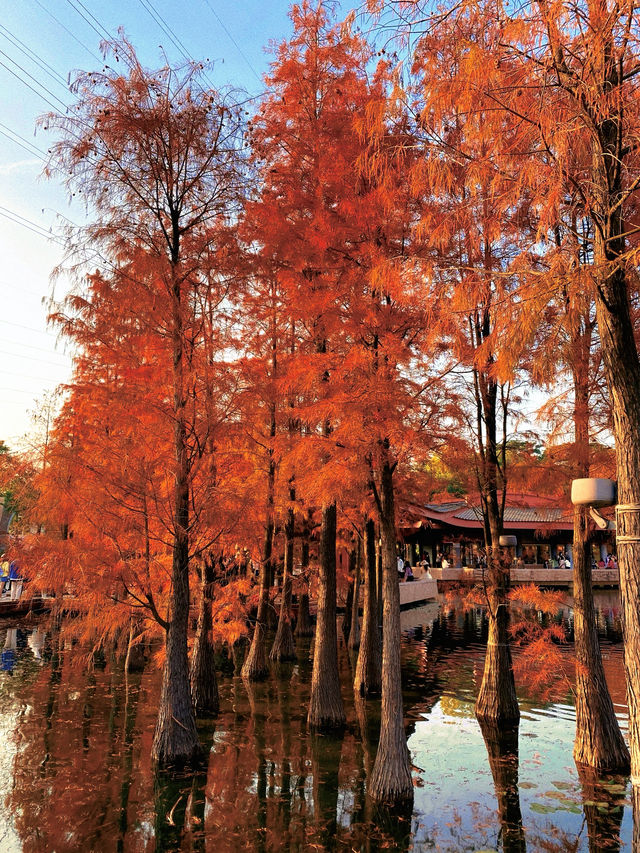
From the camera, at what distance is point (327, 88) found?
43.2ft

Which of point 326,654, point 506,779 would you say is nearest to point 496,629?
point 506,779

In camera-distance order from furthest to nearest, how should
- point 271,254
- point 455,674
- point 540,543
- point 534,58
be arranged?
point 540,543, point 455,674, point 271,254, point 534,58

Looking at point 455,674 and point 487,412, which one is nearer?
point 487,412

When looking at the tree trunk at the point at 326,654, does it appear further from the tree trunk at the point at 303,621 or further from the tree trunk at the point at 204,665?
the tree trunk at the point at 303,621

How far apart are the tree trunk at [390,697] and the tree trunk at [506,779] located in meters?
1.43

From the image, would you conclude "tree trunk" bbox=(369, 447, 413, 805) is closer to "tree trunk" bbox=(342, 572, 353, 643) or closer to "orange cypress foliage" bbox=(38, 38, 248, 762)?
"orange cypress foliage" bbox=(38, 38, 248, 762)

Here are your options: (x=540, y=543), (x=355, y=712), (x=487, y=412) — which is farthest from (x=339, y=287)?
(x=540, y=543)

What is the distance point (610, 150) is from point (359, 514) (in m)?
15.2

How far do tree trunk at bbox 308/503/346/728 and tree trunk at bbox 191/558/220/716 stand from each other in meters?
2.77

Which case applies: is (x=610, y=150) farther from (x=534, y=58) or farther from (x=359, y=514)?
(x=359, y=514)

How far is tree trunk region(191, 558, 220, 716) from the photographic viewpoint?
13773mm

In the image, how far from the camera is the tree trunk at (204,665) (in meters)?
13.8

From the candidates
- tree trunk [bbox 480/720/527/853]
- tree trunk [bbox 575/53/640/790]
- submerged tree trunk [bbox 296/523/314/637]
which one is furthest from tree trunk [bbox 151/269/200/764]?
submerged tree trunk [bbox 296/523/314/637]

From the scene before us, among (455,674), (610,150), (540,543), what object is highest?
(610,150)
